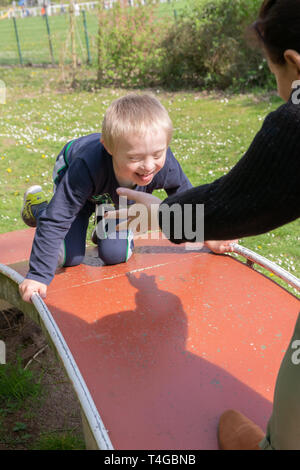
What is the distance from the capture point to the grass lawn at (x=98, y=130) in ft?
14.7

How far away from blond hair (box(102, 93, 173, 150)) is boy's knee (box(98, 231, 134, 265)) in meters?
0.60

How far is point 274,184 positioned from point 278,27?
399 millimetres

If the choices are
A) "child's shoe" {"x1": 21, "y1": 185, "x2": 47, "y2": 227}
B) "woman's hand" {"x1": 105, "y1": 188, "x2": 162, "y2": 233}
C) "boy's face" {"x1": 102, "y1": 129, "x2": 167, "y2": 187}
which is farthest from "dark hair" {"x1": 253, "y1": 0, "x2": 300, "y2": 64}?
"child's shoe" {"x1": 21, "y1": 185, "x2": 47, "y2": 227}

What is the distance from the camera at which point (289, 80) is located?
130 cm

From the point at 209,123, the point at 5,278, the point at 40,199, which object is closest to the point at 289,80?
the point at 5,278

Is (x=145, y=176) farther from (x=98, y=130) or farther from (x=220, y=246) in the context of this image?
(x=98, y=130)

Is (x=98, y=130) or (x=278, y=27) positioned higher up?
(x=278, y=27)

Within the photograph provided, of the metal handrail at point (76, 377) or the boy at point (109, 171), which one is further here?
the boy at point (109, 171)

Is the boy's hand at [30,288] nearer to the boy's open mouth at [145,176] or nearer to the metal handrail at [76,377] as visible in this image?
the metal handrail at [76,377]

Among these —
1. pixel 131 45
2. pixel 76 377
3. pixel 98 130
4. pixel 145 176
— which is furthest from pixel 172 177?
pixel 131 45

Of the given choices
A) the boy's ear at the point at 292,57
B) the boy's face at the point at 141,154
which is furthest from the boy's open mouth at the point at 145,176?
the boy's ear at the point at 292,57

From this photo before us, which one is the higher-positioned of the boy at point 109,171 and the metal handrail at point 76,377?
the boy at point 109,171

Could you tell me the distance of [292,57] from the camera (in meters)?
1.23
